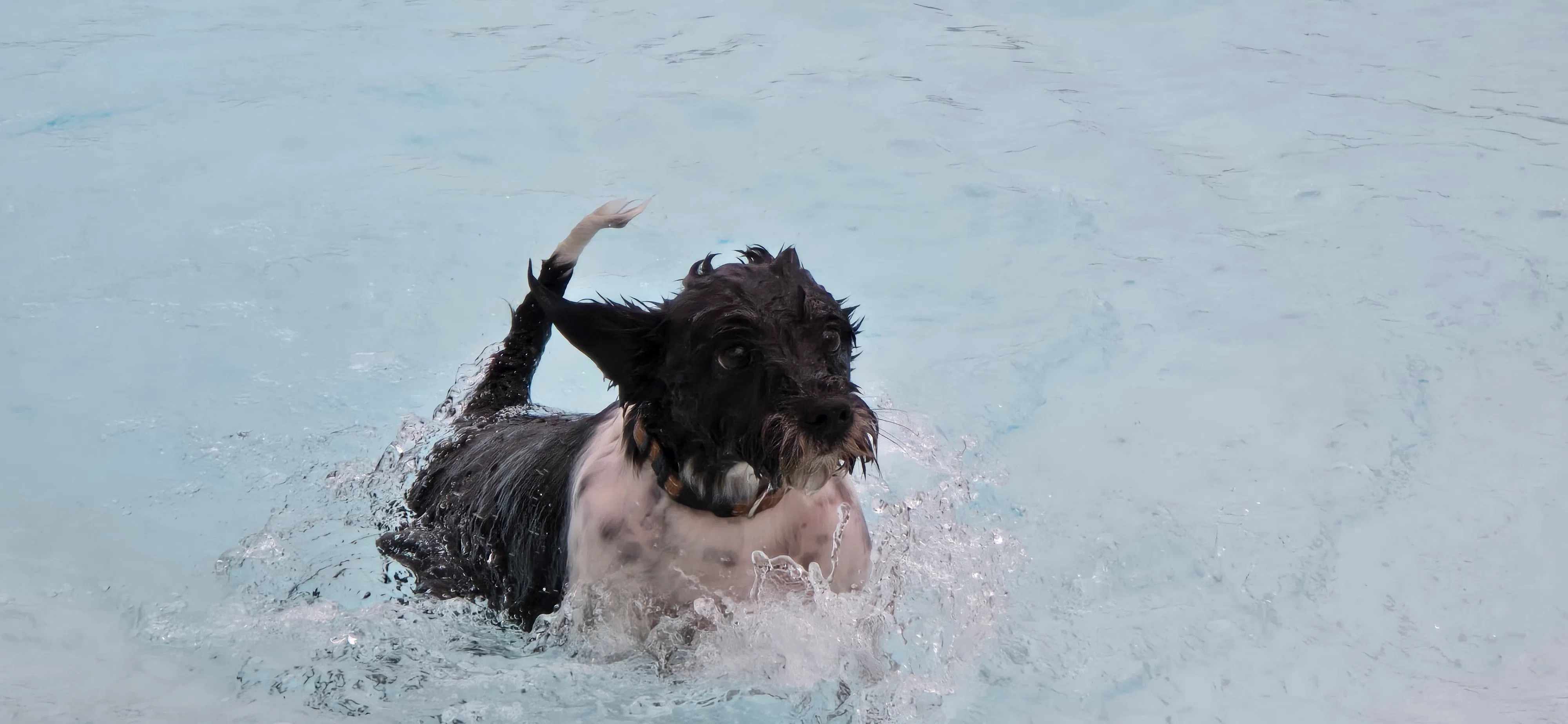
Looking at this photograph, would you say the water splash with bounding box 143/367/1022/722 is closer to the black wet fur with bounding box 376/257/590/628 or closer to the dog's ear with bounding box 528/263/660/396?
the black wet fur with bounding box 376/257/590/628

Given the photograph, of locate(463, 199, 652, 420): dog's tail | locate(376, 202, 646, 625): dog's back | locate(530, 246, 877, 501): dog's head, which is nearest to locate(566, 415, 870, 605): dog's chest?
locate(530, 246, 877, 501): dog's head

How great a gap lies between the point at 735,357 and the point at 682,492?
18.7 inches

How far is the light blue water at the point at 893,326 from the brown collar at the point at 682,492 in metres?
0.32

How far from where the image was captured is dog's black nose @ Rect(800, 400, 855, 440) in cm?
339

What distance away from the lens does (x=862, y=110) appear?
352 inches

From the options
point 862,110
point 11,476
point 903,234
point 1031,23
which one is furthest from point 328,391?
point 1031,23

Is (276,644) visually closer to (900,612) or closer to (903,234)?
(900,612)

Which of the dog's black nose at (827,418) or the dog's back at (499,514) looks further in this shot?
the dog's back at (499,514)

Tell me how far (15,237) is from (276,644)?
4.06m

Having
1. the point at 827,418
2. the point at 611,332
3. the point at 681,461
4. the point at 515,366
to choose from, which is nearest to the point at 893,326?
the point at 515,366

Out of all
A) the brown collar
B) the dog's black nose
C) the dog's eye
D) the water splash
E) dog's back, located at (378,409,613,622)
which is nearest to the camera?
the dog's black nose

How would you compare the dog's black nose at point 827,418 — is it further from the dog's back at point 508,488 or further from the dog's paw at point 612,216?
the dog's paw at point 612,216

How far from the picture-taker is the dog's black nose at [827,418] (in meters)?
3.39

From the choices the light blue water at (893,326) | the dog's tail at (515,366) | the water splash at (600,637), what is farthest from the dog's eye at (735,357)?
the dog's tail at (515,366)
